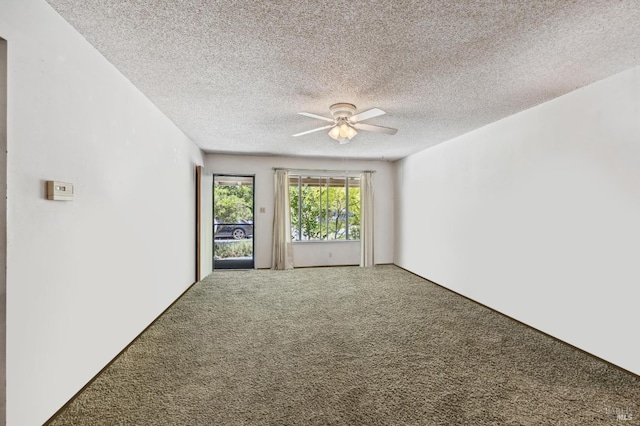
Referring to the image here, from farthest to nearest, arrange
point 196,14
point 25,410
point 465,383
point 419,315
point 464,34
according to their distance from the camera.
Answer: point 419,315 < point 465,383 < point 464,34 < point 196,14 < point 25,410

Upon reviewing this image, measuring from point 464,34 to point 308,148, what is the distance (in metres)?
3.78

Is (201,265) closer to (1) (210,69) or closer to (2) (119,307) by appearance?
(2) (119,307)

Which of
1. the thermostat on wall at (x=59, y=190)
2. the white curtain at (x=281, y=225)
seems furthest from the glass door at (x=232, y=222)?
the thermostat on wall at (x=59, y=190)

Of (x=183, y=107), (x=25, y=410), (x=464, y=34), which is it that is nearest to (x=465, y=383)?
(x=464, y=34)

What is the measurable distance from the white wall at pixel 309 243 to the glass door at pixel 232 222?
1.16m

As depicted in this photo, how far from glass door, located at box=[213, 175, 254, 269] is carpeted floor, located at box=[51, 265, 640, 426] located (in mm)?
3849

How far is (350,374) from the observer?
2383mm

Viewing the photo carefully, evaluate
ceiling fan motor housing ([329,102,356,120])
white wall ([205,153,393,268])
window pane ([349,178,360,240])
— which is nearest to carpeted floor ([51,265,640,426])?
ceiling fan motor housing ([329,102,356,120])

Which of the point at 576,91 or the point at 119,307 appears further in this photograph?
the point at 576,91

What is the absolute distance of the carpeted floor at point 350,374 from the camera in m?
1.92

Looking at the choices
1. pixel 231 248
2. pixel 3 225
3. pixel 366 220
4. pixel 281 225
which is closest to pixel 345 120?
pixel 3 225

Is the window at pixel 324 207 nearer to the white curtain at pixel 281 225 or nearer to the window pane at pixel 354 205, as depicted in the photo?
the window pane at pixel 354 205

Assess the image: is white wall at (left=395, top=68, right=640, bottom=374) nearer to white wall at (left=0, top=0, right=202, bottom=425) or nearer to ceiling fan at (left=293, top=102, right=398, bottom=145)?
ceiling fan at (left=293, top=102, right=398, bottom=145)

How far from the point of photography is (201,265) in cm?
532
